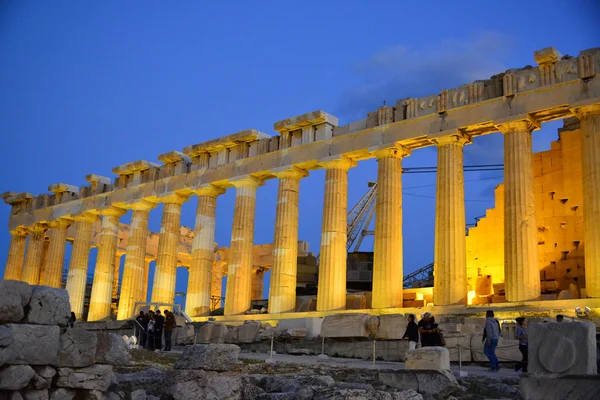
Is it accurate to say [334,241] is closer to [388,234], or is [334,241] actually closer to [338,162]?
[388,234]

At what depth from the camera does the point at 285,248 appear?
29.6m

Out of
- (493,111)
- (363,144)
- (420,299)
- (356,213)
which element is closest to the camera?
(493,111)

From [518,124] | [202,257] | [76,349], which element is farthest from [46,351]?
[202,257]

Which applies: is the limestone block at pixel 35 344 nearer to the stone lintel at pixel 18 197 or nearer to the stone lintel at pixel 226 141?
the stone lintel at pixel 226 141

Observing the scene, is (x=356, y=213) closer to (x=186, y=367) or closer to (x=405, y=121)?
(x=405, y=121)

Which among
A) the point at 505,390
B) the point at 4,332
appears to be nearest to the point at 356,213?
the point at 505,390

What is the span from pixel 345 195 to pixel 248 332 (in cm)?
748

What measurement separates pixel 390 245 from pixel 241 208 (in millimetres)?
8450

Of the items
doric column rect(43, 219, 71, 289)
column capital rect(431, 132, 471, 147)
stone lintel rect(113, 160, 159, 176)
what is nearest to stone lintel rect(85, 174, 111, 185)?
stone lintel rect(113, 160, 159, 176)

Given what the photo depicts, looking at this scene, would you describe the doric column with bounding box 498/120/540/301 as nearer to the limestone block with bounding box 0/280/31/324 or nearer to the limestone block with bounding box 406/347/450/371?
the limestone block with bounding box 406/347/450/371

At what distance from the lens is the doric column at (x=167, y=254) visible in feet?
111

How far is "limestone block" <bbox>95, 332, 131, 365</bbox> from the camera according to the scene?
10605 mm

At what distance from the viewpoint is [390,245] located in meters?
26.2

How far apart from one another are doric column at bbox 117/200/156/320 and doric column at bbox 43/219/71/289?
6.56 metres
